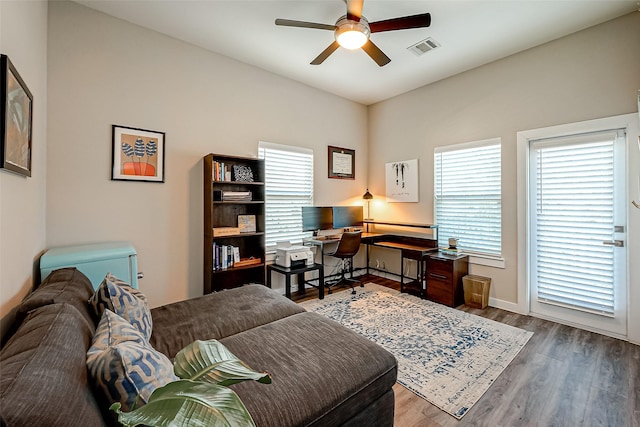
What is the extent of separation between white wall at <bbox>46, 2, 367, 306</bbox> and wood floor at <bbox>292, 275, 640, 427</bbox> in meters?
2.69

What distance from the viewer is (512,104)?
3357 mm

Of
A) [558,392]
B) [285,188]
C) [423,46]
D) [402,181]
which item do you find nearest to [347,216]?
[402,181]

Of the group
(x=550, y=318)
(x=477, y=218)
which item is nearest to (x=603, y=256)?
(x=550, y=318)

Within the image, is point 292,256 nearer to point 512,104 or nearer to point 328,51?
point 328,51

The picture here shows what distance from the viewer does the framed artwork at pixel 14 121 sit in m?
1.33

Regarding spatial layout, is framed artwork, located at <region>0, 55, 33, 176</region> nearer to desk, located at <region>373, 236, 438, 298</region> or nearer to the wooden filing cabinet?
desk, located at <region>373, 236, 438, 298</region>

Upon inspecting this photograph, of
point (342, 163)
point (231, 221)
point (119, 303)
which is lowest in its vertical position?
point (119, 303)

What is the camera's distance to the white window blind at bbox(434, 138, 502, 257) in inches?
140

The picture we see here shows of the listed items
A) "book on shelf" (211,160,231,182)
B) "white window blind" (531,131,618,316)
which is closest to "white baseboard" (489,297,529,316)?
"white window blind" (531,131,618,316)

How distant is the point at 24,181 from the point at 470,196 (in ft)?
14.5

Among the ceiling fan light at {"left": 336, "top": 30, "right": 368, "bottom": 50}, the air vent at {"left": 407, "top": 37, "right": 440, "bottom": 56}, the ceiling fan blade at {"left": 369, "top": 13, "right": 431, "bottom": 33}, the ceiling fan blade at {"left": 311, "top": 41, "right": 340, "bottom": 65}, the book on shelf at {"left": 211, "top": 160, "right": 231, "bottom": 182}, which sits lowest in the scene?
the book on shelf at {"left": 211, "top": 160, "right": 231, "bottom": 182}

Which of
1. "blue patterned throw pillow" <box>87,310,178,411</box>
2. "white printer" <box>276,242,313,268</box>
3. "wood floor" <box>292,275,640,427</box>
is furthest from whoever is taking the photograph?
"white printer" <box>276,242,313,268</box>

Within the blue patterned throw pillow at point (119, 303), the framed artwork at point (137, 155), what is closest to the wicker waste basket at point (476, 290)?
the blue patterned throw pillow at point (119, 303)

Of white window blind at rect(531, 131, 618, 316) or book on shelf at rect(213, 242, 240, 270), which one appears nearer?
white window blind at rect(531, 131, 618, 316)
